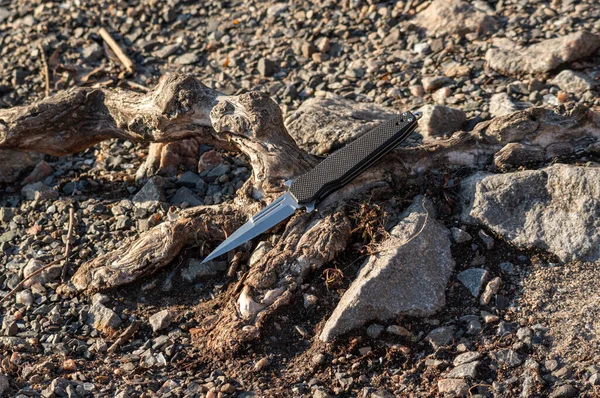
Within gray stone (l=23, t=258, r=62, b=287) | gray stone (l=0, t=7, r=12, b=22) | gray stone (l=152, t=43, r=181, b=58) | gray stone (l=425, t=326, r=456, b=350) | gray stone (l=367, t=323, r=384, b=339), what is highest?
gray stone (l=0, t=7, r=12, b=22)

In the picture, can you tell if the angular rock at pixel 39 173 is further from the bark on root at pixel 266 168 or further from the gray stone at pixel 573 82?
the gray stone at pixel 573 82

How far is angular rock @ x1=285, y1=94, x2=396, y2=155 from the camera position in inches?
241

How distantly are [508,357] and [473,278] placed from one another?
61cm

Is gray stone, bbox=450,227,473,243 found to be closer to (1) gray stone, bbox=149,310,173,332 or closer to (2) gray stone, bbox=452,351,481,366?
(2) gray stone, bbox=452,351,481,366

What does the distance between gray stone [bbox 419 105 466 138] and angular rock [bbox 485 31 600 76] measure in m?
0.94

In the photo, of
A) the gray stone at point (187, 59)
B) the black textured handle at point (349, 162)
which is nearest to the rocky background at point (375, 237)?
the gray stone at point (187, 59)

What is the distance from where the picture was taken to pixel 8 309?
5543 millimetres

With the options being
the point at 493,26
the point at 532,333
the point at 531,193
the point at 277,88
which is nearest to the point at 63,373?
the point at 532,333

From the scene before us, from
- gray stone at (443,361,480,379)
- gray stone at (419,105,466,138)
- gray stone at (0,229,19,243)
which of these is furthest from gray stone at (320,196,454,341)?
gray stone at (0,229,19,243)

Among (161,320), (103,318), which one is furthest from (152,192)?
(161,320)

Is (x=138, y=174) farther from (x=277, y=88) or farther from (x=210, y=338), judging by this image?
(x=210, y=338)

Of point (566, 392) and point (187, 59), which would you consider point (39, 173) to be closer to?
point (187, 59)

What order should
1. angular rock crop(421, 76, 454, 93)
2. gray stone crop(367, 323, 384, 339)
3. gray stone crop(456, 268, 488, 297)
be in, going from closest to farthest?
gray stone crop(367, 323, 384, 339)
gray stone crop(456, 268, 488, 297)
angular rock crop(421, 76, 454, 93)

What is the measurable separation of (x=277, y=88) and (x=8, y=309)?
327 centimetres
